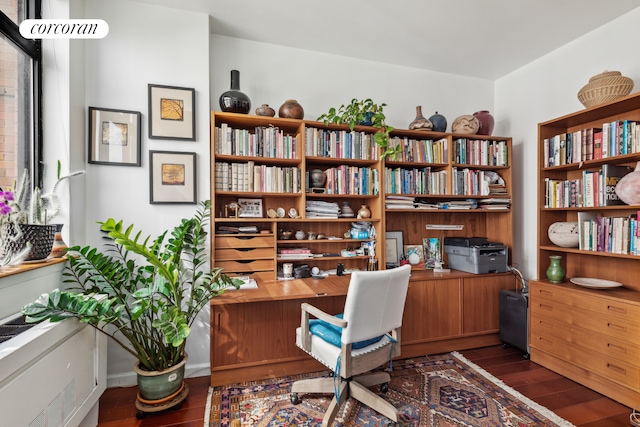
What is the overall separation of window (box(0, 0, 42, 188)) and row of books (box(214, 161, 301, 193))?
1084 millimetres

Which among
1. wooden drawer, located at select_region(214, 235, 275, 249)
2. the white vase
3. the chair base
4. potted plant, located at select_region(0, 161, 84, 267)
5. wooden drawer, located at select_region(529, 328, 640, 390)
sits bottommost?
the chair base

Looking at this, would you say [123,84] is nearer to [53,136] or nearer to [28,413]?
[53,136]

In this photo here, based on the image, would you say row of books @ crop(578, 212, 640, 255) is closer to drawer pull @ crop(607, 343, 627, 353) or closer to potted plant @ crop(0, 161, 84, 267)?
drawer pull @ crop(607, 343, 627, 353)

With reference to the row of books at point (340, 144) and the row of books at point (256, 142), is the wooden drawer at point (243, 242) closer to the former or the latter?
the row of books at point (256, 142)

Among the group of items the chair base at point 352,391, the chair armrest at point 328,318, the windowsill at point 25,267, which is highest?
the windowsill at point 25,267

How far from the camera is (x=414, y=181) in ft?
9.13

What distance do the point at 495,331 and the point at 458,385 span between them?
0.95 m

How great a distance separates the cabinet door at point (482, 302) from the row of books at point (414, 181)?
0.90 metres

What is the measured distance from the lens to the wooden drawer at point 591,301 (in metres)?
1.89

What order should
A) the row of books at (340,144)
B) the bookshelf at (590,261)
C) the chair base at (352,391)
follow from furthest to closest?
1. the row of books at (340,144)
2. the bookshelf at (590,261)
3. the chair base at (352,391)

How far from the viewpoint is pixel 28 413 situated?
1118mm

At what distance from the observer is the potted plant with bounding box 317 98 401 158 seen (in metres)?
2.52

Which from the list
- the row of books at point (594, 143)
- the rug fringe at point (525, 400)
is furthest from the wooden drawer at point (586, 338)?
the row of books at point (594, 143)

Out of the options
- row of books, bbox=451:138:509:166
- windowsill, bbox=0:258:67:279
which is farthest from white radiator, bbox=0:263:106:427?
row of books, bbox=451:138:509:166
